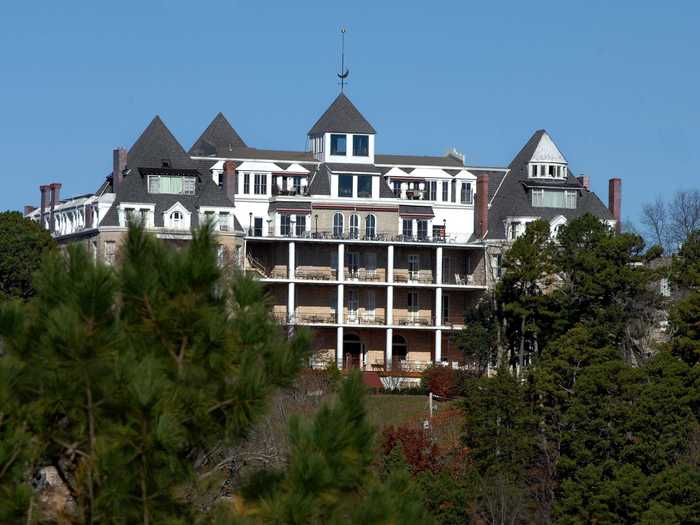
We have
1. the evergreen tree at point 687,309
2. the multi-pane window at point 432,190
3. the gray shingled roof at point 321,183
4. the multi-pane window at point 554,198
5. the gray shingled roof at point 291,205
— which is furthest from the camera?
the multi-pane window at point 432,190

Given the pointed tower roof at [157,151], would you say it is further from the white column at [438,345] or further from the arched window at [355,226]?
the white column at [438,345]

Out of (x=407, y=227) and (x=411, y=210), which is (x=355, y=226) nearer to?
(x=407, y=227)

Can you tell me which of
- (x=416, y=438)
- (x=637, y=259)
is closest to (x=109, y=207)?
(x=637, y=259)

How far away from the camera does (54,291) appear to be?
16250mm

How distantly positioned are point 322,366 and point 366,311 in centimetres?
1390

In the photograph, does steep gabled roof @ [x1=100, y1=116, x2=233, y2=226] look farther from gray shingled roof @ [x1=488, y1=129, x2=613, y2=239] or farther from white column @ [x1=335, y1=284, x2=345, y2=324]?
gray shingled roof @ [x1=488, y1=129, x2=613, y2=239]

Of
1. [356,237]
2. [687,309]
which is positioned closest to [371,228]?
[356,237]

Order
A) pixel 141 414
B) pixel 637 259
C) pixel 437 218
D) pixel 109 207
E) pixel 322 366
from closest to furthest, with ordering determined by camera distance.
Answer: pixel 141 414 < pixel 637 259 < pixel 322 366 < pixel 109 207 < pixel 437 218

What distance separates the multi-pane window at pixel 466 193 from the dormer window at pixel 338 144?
7325mm

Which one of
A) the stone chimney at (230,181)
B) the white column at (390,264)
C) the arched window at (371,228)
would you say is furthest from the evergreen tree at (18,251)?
the white column at (390,264)

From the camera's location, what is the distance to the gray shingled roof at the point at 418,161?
96600 millimetres

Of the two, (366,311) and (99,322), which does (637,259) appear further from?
(99,322)

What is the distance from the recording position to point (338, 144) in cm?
9469

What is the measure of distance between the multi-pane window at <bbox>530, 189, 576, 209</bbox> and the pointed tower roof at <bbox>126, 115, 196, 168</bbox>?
65.3 feet
